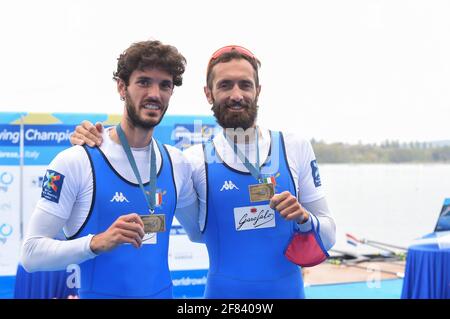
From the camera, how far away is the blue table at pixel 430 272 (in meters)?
4.68

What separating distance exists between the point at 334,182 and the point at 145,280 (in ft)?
81.4

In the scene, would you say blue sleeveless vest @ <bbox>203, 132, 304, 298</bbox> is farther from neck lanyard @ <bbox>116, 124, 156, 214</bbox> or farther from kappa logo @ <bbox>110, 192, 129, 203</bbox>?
kappa logo @ <bbox>110, 192, 129, 203</bbox>

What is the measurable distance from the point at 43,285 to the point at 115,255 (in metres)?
2.37

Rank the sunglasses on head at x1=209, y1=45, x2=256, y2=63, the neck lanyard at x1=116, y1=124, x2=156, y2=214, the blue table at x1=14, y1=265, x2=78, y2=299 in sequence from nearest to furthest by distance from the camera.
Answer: the neck lanyard at x1=116, y1=124, x2=156, y2=214 → the sunglasses on head at x1=209, y1=45, x2=256, y2=63 → the blue table at x1=14, y1=265, x2=78, y2=299

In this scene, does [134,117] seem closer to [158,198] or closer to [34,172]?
[158,198]

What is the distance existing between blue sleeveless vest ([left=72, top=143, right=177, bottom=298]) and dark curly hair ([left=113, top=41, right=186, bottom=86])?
34cm

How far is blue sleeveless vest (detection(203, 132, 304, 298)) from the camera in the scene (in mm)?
2105

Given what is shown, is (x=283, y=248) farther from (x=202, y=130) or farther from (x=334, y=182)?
(x=334, y=182)

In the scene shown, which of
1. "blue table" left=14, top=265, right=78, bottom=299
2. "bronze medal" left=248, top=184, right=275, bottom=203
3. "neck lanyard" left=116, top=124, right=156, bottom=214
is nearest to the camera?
"neck lanyard" left=116, top=124, right=156, bottom=214

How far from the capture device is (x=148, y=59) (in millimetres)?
1889

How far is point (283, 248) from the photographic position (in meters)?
2.14

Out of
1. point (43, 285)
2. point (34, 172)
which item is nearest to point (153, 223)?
point (43, 285)

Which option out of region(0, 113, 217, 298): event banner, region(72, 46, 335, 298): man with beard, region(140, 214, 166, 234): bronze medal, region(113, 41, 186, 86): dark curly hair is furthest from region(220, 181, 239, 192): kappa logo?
region(0, 113, 217, 298): event banner
